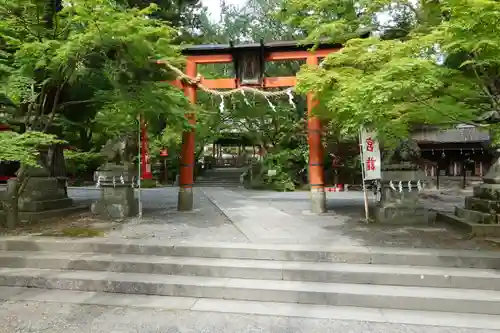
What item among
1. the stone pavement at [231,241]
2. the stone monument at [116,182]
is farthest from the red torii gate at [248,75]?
the stone monument at [116,182]

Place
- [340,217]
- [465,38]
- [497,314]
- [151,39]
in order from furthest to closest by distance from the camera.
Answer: [340,217]
[151,39]
[465,38]
[497,314]

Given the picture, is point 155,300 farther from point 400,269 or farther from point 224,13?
point 224,13

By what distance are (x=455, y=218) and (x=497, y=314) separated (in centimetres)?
373

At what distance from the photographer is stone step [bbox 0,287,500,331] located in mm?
4254

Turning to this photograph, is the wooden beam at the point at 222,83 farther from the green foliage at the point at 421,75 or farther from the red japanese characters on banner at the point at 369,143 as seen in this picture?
the red japanese characters on banner at the point at 369,143

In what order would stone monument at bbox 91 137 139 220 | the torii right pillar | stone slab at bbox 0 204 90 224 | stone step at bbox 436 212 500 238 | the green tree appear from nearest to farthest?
the green tree, stone step at bbox 436 212 500 238, stone slab at bbox 0 204 90 224, stone monument at bbox 91 137 139 220, the torii right pillar

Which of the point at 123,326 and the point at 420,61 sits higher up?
the point at 420,61

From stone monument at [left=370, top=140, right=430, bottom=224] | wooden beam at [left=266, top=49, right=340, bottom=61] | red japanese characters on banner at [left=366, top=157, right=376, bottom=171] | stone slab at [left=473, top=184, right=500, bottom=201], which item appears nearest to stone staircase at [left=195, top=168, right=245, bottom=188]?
wooden beam at [left=266, top=49, right=340, bottom=61]

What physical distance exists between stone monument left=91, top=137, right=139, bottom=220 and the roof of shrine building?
54.0ft

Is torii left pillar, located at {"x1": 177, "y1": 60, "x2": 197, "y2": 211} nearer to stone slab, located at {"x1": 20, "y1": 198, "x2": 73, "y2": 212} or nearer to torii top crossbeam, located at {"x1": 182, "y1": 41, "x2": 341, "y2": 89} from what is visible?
torii top crossbeam, located at {"x1": 182, "y1": 41, "x2": 341, "y2": 89}

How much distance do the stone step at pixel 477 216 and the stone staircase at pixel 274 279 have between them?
6.05ft

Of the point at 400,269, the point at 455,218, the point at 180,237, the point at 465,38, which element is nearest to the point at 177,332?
the point at 180,237

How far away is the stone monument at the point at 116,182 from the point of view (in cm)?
902

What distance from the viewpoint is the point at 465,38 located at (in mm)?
4703
